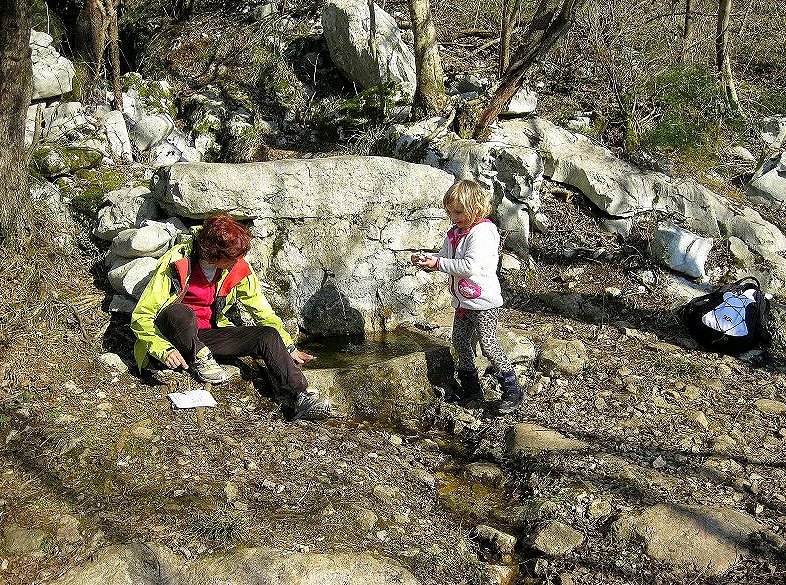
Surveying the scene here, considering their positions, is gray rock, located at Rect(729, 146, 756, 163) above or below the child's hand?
above

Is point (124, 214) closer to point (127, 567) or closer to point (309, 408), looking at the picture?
point (309, 408)

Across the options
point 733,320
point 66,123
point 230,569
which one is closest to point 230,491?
point 230,569

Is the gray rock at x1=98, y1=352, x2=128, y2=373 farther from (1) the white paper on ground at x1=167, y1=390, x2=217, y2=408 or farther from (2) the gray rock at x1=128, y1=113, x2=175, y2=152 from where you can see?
(2) the gray rock at x1=128, y1=113, x2=175, y2=152

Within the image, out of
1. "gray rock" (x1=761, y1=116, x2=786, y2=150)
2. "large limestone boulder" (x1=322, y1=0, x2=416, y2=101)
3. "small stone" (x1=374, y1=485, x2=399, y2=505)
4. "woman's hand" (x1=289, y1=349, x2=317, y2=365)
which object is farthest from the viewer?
"gray rock" (x1=761, y1=116, x2=786, y2=150)

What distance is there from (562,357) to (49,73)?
509 centimetres

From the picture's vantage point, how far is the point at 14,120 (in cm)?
505

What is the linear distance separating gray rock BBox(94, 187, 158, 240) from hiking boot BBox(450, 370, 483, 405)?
267cm

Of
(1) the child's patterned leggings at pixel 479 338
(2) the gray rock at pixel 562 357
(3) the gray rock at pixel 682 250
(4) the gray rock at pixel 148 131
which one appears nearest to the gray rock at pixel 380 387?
(1) the child's patterned leggings at pixel 479 338

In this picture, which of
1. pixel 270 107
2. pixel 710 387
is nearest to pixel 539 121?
pixel 270 107

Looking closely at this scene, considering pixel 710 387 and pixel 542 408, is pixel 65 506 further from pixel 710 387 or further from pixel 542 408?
pixel 710 387

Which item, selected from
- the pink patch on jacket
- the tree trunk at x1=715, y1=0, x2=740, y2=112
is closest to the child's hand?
the pink patch on jacket

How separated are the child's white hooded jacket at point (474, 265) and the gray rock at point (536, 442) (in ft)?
2.66

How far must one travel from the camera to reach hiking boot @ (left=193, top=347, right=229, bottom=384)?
15.4ft

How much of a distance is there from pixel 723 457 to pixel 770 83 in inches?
299
